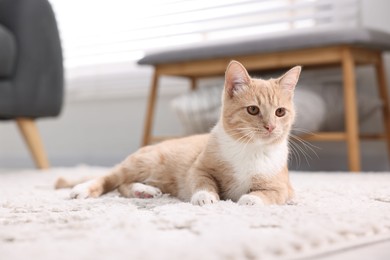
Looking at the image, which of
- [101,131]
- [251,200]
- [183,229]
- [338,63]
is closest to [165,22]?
[101,131]

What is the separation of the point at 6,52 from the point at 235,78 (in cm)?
152

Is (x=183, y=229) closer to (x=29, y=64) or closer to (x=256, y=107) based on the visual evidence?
(x=256, y=107)

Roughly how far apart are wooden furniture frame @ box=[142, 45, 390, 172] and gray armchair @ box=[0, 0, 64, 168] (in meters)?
0.56

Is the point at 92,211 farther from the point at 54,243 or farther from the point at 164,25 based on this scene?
the point at 164,25

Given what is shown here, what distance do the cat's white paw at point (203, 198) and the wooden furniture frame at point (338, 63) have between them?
115 cm

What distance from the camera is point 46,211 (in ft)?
3.28

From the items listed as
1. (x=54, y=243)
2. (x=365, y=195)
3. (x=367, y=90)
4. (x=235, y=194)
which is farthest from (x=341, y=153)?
(x=54, y=243)

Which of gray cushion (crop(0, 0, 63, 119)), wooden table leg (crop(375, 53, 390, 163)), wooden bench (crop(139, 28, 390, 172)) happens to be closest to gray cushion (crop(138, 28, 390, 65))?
wooden bench (crop(139, 28, 390, 172))

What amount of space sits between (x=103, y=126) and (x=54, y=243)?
3.05 m

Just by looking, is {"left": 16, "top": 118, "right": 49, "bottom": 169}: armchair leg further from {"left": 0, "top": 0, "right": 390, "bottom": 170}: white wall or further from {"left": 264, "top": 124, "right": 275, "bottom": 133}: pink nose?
{"left": 264, "top": 124, "right": 275, "bottom": 133}: pink nose

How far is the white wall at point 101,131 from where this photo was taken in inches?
128

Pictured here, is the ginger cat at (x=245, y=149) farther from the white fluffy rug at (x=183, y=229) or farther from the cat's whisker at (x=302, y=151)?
the cat's whisker at (x=302, y=151)

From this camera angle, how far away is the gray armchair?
2.38 meters

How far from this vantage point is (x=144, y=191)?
127cm
